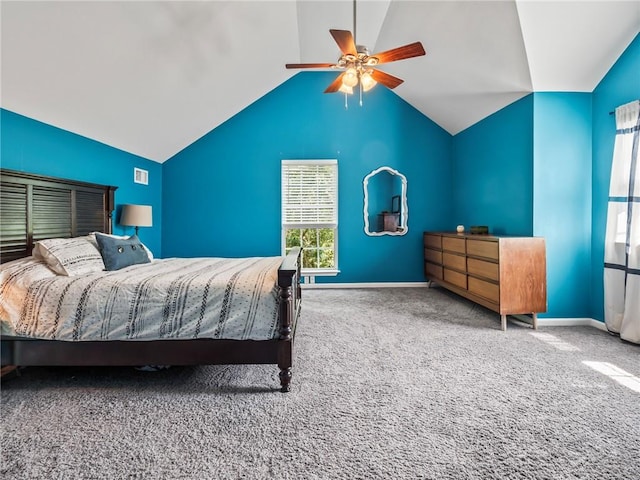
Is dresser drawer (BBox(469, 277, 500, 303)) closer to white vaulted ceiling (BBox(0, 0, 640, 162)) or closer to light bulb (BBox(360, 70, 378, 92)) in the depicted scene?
white vaulted ceiling (BBox(0, 0, 640, 162))

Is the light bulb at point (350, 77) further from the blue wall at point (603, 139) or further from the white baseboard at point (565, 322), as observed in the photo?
the white baseboard at point (565, 322)

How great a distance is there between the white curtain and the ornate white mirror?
9.01 feet

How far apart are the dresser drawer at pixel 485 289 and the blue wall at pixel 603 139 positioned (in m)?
1.09

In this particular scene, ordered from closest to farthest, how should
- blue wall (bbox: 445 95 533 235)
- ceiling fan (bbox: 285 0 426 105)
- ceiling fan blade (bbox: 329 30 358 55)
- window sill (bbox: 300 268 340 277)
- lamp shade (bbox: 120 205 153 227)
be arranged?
ceiling fan blade (bbox: 329 30 358 55), ceiling fan (bbox: 285 0 426 105), blue wall (bbox: 445 95 533 235), lamp shade (bbox: 120 205 153 227), window sill (bbox: 300 268 340 277)

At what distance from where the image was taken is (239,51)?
4062mm

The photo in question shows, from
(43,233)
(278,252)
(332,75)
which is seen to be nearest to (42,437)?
(43,233)

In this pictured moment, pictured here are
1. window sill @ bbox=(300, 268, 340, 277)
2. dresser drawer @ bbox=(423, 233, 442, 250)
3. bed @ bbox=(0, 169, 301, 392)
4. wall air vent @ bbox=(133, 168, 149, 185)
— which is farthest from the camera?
window sill @ bbox=(300, 268, 340, 277)

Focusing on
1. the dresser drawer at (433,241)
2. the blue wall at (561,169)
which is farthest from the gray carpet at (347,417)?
the dresser drawer at (433,241)

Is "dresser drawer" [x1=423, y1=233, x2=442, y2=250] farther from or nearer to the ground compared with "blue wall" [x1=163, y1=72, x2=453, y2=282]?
nearer to the ground

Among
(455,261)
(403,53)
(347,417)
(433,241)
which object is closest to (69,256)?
(347,417)

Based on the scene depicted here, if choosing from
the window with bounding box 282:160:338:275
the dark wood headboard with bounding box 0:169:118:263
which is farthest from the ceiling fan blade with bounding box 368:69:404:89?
the dark wood headboard with bounding box 0:169:118:263

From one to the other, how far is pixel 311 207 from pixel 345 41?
3.15 metres

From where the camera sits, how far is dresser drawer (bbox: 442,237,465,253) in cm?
432

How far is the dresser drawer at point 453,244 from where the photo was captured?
14.2ft
